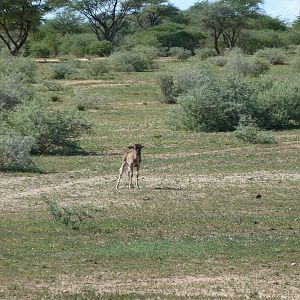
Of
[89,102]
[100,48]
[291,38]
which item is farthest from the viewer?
[291,38]

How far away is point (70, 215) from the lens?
14.1 m

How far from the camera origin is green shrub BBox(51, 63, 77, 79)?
170 feet

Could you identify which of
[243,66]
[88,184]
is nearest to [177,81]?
[243,66]

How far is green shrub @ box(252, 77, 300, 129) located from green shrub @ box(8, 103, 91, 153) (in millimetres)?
8938

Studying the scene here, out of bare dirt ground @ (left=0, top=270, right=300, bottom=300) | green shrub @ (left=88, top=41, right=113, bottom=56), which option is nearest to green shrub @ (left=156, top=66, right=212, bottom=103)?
bare dirt ground @ (left=0, top=270, right=300, bottom=300)

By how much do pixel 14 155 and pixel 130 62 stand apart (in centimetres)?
3881

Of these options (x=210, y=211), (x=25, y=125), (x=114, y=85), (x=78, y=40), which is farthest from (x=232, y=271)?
(x=78, y=40)

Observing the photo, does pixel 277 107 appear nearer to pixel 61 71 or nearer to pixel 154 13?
pixel 61 71

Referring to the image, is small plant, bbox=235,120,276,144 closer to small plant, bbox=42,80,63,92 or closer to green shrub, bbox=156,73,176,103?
green shrub, bbox=156,73,176,103

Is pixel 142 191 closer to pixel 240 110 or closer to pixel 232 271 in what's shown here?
pixel 232 271

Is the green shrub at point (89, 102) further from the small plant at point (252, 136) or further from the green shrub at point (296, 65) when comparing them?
the green shrub at point (296, 65)

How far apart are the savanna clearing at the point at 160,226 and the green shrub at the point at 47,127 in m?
0.75

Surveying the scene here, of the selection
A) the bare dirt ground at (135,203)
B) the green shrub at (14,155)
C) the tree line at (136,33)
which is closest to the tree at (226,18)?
the tree line at (136,33)

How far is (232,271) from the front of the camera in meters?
10.9
